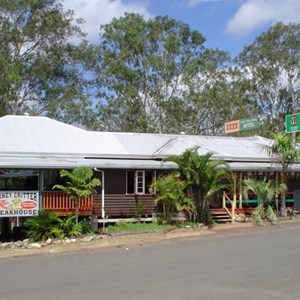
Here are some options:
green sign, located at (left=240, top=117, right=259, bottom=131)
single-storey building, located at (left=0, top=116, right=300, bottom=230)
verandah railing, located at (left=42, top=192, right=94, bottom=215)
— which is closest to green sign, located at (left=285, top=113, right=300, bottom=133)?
single-storey building, located at (left=0, top=116, right=300, bottom=230)

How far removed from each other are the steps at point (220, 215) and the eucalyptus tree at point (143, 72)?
18.4m

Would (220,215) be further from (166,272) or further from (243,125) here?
(166,272)

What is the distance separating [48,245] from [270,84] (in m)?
33.1

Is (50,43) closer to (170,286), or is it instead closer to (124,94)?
(124,94)

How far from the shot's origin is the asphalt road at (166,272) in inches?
300

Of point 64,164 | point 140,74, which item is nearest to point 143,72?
point 140,74

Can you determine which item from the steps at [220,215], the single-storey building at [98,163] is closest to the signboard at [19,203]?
the single-storey building at [98,163]

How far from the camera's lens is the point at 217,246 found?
13461 millimetres

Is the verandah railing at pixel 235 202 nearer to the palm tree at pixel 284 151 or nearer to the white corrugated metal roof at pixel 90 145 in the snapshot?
the palm tree at pixel 284 151

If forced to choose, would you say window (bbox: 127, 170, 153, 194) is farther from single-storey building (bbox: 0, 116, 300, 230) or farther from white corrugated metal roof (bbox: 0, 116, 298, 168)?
white corrugated metal roof (bbox: 0, 116, 298, 168)

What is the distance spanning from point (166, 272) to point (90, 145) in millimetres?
13627

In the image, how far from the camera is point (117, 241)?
15211 mm

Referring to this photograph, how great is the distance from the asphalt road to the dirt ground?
30.0 inches

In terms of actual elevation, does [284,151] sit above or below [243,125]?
below
